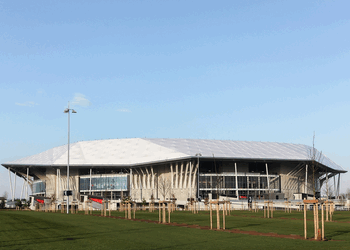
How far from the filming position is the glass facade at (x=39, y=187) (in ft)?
452

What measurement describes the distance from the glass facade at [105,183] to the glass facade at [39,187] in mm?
Answer: 15080

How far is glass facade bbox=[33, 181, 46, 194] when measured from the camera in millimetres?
137750

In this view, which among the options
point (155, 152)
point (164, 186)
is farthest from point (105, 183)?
point (164, 186)

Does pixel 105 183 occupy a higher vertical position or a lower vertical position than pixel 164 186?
higher

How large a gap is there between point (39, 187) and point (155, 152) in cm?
4861

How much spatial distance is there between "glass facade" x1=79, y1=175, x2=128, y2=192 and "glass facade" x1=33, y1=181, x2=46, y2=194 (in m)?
15.1

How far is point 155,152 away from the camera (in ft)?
394

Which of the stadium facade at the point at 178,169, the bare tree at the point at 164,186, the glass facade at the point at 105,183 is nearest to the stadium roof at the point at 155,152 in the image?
the stadium facade at the point at 178,169

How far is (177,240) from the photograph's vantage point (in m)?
19.5

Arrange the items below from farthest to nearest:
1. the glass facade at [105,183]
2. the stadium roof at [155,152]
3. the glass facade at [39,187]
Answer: the glass facade at [39,187] → the glass facade at [105,183] → the stadium roof at [155,152]

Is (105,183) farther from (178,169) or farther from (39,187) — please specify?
(178,169)

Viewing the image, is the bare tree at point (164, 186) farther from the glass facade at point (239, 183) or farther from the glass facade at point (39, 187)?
the glass facade at point (39, 187)

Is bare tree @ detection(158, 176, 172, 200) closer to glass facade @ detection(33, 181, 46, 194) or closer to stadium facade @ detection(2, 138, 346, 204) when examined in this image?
stadium facade @ detection(2, 138, 346, 204)

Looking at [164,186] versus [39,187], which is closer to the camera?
[164,186]
